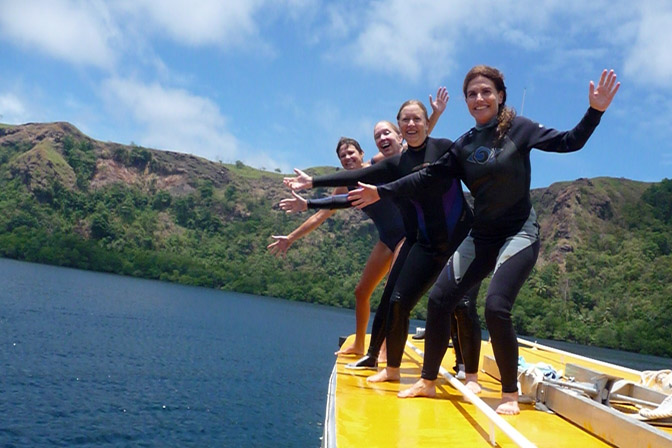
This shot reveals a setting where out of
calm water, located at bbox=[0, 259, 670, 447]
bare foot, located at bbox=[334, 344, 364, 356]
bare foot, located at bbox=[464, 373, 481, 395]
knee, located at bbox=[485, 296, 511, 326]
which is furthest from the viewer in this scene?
calm water, located at bbox=[0, 259, 670, 447]

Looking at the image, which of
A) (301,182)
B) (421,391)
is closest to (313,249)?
(301,182)

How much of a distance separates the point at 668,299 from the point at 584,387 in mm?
130916

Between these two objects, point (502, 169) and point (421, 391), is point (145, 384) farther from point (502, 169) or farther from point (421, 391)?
point (502, 169)

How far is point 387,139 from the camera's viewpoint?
5.76 metres

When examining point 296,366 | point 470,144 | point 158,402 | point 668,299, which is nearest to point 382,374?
point 470,144

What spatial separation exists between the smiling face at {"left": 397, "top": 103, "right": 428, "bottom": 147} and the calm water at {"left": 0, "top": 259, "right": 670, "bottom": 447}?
11750 mm

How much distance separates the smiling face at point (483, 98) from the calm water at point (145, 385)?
12496mm

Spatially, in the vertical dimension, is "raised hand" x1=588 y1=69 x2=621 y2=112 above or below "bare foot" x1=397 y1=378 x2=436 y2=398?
above

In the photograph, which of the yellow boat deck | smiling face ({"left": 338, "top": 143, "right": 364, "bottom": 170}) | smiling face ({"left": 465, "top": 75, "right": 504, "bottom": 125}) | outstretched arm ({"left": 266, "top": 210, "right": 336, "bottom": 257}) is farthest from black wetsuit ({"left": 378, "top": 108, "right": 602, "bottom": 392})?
smiling face ({"left": 338, "top": 143, "right": 364, "bottom": 170})

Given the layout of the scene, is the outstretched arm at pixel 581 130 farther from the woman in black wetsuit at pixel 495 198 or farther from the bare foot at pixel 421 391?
the bare foot at pixel 421 391

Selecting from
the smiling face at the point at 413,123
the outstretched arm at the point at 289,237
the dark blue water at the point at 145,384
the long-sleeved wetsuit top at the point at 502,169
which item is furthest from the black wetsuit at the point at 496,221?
the dark blue water at the point at 145,384

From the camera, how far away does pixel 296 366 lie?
3366 cm

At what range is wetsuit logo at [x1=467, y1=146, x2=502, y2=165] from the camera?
408cm

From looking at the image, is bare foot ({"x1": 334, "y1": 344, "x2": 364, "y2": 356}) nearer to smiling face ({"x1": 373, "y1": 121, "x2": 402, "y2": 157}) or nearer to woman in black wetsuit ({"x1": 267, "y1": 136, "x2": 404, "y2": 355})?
woman in black wetsuit ({"x1": 267, "y1": 136, "x2": 404, "y2": 355})
